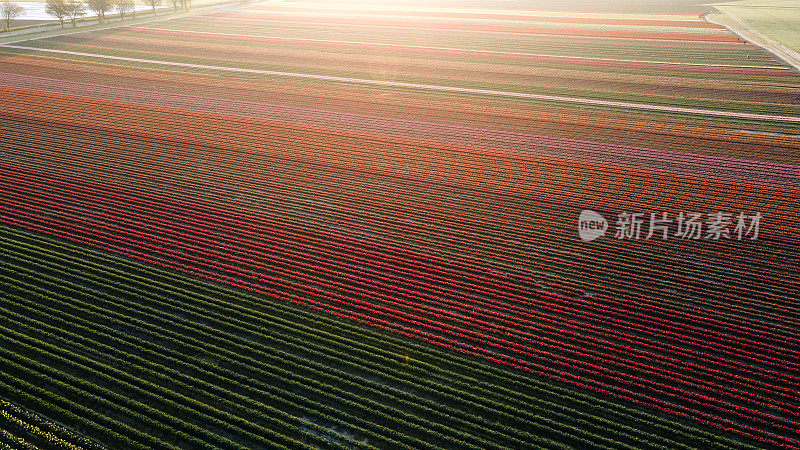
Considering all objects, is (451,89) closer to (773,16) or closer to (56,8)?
(56,8)

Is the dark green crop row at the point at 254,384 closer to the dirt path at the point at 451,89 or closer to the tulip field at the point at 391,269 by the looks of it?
the tulip field at the point at 391,269

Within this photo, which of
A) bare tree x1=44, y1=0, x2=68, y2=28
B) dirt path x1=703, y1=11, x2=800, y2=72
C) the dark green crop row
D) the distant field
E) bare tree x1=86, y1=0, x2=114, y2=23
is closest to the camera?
the dark green crop row

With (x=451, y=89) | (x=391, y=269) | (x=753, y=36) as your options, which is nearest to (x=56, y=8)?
(x=451, y=89)

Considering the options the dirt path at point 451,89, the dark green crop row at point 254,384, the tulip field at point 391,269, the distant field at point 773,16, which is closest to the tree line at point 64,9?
the dirt path at point 451,89

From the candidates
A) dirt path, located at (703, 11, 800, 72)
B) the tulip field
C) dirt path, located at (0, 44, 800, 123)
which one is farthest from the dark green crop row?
dirt path, located at (703, 11, 800, 72)

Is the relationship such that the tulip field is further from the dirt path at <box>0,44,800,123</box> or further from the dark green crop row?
the dirt path at <box>0,44,800,123</box>

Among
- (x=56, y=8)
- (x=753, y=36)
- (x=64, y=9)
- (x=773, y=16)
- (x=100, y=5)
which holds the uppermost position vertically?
(x=100, y=5)
